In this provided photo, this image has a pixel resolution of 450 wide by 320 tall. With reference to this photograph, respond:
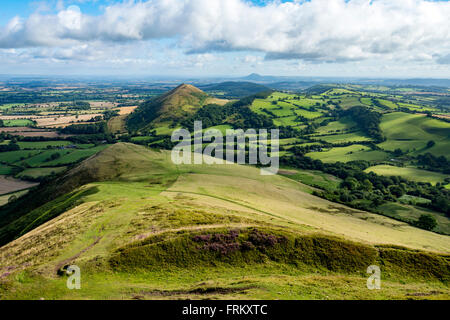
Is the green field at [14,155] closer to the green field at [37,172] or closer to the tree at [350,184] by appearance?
the green field at [37,172]

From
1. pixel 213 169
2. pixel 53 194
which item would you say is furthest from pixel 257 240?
pixel 53 194

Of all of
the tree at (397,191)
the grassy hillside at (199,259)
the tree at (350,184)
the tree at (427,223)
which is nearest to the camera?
the grassy hillside at (199,259)

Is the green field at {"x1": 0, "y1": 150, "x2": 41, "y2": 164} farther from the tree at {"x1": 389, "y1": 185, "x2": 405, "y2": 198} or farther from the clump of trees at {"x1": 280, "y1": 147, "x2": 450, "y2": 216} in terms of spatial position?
the tree at {"x1": 389, "y1": 185, "x2": 405, "y2": 198}

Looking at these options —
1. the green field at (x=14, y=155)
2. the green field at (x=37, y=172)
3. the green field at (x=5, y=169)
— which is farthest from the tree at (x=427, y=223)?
the green field at (x=14, y=155)

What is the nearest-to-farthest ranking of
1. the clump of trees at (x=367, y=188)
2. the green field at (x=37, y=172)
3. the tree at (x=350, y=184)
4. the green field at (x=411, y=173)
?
the clump of trees at (x=367, y=188) < the tree at (x=350, y=184) < the green field at (x=37, y=172) < the green field at (x=411, y=173)

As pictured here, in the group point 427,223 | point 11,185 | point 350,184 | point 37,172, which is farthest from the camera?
point 37,172

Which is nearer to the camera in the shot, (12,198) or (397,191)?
(12,198)

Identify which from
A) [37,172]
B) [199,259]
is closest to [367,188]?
[199,259]

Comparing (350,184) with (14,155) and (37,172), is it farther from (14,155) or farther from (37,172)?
(14,155)
